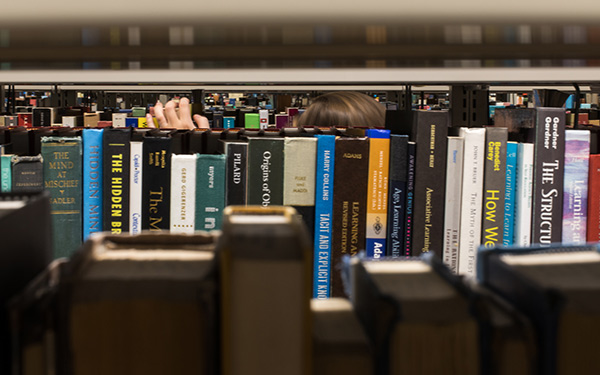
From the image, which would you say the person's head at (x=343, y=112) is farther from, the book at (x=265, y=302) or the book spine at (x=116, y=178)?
the book at (x=265, y=302)

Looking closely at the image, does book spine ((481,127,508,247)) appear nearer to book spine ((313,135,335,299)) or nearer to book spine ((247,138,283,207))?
book spine ((313,135,335,299))

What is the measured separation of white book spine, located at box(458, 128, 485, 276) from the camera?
46.4 inches

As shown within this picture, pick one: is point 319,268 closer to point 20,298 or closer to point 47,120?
point 20,298

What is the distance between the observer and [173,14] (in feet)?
1.83

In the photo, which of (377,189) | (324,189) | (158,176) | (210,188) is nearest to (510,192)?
(377,189)

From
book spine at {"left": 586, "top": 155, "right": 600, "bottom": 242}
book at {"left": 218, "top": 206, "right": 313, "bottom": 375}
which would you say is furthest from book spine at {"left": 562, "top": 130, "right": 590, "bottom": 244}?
book at {"left": 218, "top": 206, "right": 313, "bottom": 375}

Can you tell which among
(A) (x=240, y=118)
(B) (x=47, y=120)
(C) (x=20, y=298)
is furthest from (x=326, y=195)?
(A) (x=240, y=118)

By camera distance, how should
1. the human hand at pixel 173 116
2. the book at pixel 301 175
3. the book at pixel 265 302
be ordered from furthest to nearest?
the human hand at pixel 173 116 → the book at pixel 301 175 → the book at pixel 265 302

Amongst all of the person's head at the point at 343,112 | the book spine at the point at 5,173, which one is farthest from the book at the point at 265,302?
the person's head at the point at 343,112

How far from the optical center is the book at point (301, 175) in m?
1.16

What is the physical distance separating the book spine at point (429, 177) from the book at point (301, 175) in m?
0.21

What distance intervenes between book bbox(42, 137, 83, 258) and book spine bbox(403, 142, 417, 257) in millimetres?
663

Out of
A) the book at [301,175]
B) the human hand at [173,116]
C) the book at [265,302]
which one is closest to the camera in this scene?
the book at [265,302]

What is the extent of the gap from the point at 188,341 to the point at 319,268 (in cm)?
74
